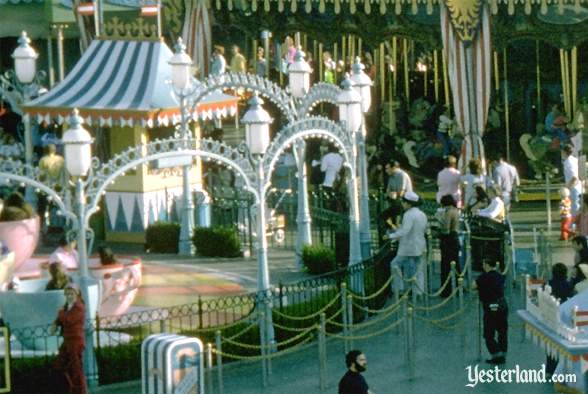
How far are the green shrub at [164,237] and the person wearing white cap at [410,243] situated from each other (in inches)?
200

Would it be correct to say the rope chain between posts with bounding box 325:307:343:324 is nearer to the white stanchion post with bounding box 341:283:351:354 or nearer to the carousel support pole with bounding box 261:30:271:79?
the white stanchion post with bounding box 341:283:351:354

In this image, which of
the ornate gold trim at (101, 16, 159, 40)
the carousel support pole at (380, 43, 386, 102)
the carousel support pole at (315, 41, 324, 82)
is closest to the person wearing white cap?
the ornate gold trim at (101, 16, 159, 40)

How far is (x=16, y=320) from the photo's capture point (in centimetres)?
2156

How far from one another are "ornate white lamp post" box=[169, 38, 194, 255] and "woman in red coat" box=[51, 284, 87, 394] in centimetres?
747

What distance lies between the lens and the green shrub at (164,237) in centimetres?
2917

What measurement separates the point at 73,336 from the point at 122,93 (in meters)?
10.5

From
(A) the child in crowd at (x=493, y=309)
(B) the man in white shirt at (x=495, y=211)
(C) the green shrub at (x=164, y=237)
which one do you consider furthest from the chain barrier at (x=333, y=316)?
(C) the green shrub at (x=164, y=237)

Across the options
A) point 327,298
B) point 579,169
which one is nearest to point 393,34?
point 579,169

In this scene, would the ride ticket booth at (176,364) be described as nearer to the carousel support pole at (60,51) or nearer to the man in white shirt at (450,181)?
the man in white shirt at (450,181)

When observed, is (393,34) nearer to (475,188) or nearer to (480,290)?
(475,188)

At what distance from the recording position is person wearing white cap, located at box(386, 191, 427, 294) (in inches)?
967

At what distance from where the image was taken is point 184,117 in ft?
92.6

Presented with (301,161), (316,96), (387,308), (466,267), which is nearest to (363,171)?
(301,161)

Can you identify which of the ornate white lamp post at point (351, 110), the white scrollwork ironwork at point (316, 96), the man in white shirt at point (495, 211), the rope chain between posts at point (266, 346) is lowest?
the rope chain between posts at point (266, 346)
